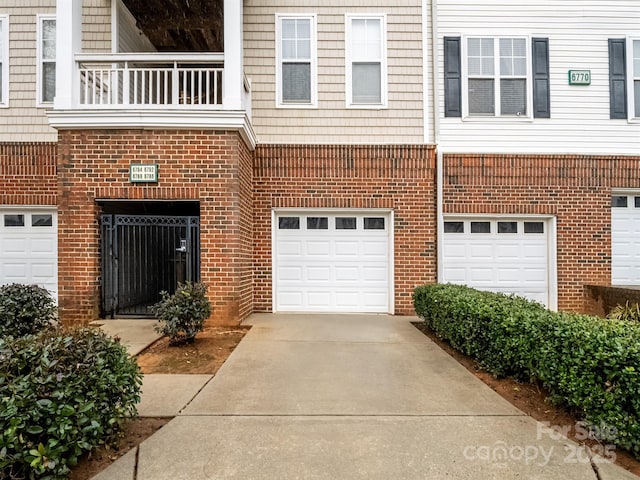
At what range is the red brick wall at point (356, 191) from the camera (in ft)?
26.5

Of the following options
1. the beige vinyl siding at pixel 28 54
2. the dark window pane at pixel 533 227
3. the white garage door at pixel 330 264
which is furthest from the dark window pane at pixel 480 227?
the beige vinyl siding at pixel 28 54

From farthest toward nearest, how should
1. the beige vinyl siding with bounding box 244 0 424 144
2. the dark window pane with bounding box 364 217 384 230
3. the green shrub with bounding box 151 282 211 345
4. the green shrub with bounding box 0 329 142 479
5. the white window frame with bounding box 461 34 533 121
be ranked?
1. the white window frame with bounding box 461 34 533 121
2. the dark window pane with bounding box 364 217 384 230
3. the beige vinyl siding with bounding box 244 0 424 144
4. the green shrub with bounding box 151 282 211 345
5. the green shrub with bounding box 0 329 142 479

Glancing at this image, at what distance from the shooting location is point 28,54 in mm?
8094

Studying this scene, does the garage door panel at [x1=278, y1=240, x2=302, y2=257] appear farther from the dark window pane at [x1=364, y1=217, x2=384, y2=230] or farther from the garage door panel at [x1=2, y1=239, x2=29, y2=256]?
the garage door panel at [x1=2, y1=239, x2=29, y2=256]

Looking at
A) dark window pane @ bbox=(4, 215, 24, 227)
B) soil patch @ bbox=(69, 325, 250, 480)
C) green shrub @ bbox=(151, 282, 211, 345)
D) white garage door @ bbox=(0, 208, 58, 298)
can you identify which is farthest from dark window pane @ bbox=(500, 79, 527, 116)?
dark window pane @ bbox=(4, 215, 24, 227)

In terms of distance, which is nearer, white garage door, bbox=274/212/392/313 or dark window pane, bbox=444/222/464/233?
white garage door, bbox=274/212/392/313

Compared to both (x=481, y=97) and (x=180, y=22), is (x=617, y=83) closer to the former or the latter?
(x=481, y=97)

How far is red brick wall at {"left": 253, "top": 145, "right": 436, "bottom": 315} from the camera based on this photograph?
318 inches

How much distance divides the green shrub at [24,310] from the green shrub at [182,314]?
1572 mm

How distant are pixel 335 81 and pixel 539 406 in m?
6.93

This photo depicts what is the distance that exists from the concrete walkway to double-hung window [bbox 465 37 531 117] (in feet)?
19.8

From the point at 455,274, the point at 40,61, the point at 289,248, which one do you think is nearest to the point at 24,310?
the point at 289,248

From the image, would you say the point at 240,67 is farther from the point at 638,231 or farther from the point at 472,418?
the point at 638,231

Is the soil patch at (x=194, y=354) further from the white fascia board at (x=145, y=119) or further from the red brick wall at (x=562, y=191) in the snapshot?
the red brick wall at (x=562, y=191)
